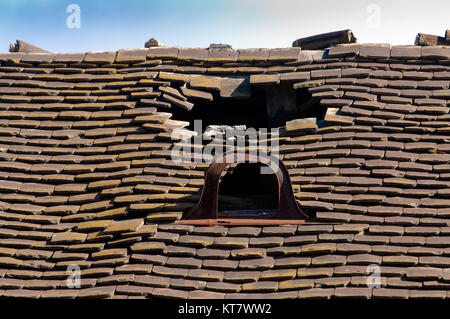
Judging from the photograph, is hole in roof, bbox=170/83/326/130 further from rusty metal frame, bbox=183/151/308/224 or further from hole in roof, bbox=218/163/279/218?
rusty metal frame, bbox=183/151/308/224

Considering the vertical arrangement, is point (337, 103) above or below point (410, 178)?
above

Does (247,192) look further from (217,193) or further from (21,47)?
(21,47)

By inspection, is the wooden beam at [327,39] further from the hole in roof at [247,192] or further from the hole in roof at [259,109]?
the hole in roof at [247,192]

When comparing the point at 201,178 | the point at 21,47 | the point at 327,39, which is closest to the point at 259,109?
the point at 327,39

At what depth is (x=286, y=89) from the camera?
10.1 m

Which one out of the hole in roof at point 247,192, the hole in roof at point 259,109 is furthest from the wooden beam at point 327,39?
the hole in roof at point 247,192

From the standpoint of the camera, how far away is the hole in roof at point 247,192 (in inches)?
344

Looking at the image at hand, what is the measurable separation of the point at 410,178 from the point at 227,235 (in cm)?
188

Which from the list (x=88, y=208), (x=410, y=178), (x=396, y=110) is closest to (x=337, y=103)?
(x=396, y=110)

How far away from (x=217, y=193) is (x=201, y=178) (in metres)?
0.52

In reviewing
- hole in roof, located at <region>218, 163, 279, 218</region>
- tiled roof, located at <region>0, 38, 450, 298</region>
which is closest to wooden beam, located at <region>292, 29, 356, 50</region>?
tiled roof, located at <region>0, 38, 450, 298</region>

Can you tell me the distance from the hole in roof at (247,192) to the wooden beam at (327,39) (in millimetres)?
1816
